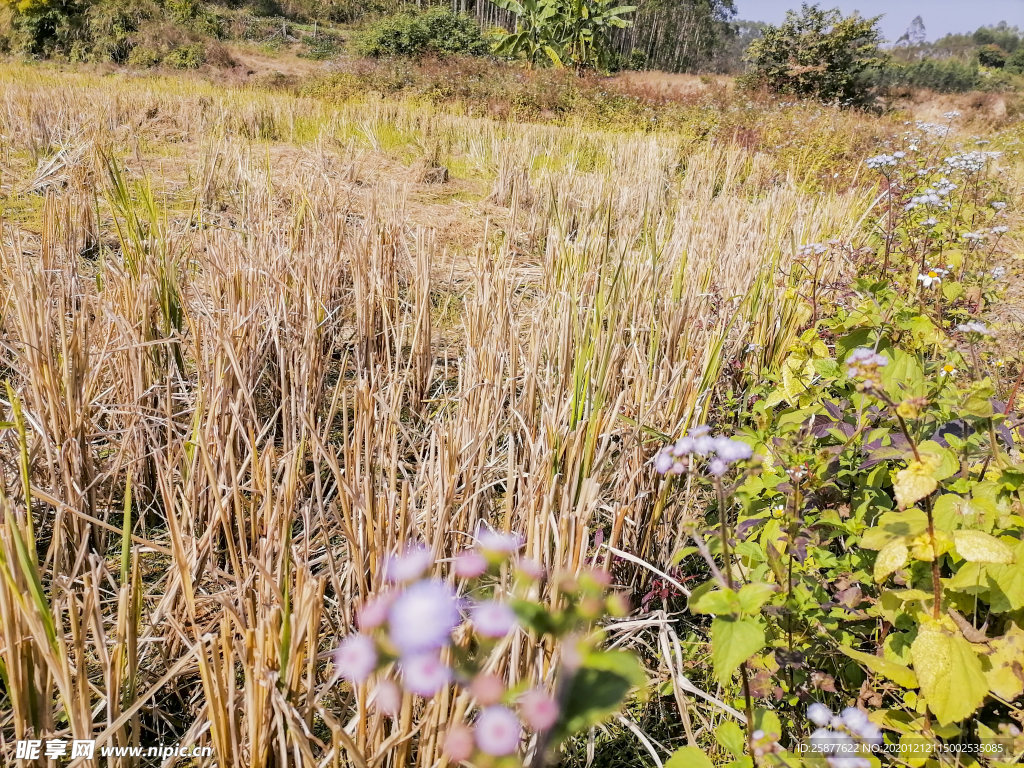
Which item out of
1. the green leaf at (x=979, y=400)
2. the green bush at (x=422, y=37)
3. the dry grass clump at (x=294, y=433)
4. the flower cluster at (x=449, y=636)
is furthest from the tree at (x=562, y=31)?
the flower cluster at (x=449, y=636)

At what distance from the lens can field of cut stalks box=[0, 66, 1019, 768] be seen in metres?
0.79

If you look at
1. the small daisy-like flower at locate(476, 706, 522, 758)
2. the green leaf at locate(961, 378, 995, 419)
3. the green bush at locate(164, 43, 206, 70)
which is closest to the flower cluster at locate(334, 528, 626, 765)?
the small daisy-like flower at locate(476, 706, 522, 758)

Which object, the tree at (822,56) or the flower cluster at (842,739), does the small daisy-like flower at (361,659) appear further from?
the tree at (822,56)

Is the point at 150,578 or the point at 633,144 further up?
the point at 633,144

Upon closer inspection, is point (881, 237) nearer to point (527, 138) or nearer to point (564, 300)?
point (564, 300)

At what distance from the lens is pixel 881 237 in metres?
2.63

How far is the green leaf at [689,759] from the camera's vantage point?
75 centimetres

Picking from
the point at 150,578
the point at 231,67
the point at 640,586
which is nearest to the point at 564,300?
the point at 640,586

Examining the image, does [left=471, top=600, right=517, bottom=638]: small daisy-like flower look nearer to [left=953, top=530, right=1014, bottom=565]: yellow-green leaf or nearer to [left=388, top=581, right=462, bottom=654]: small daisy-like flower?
[left=388, top=581, right=462, bottom=654]: small daisy-like flower

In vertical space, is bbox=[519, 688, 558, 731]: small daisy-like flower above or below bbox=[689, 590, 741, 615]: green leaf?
above

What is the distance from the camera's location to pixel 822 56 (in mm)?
16594

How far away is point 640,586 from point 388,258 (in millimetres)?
1534

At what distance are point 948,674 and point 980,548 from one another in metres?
0.17

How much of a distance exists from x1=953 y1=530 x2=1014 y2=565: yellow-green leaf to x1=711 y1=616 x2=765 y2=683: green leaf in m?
0.33
